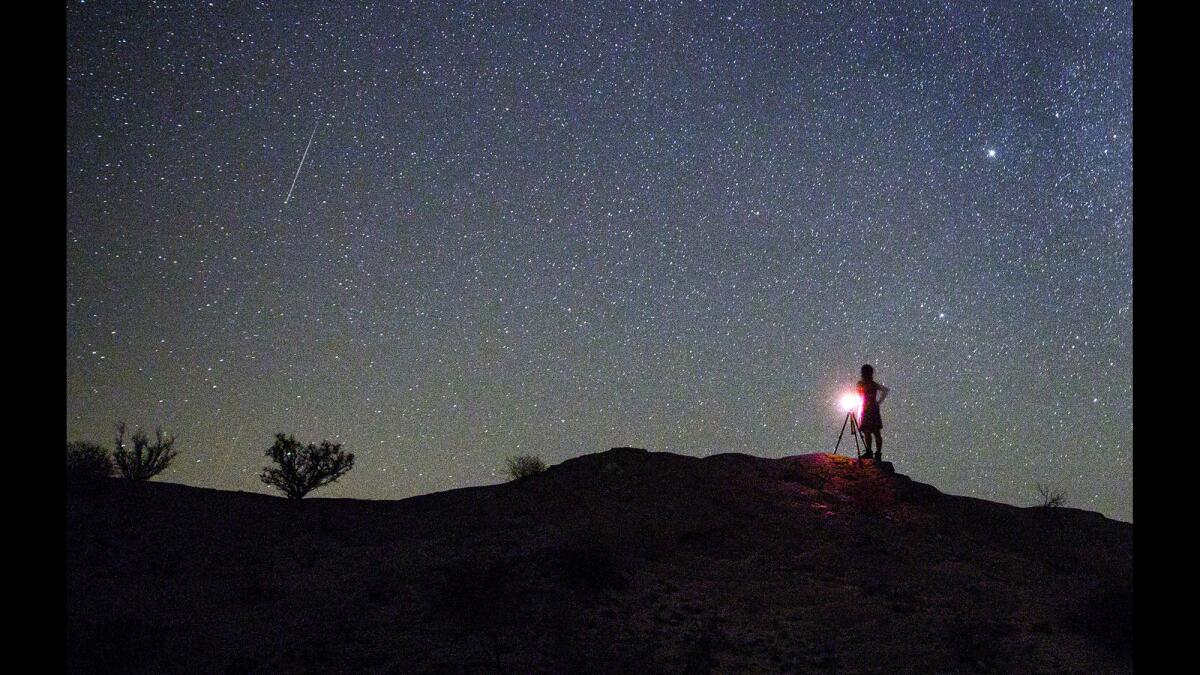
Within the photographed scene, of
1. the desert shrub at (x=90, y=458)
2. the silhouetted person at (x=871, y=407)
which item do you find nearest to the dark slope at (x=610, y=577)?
the silhouetted person at (x=871, y=407)

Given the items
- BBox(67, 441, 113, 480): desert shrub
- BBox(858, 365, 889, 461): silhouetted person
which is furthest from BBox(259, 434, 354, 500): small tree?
BBox(858, 365, 889, 461): silhouetted person

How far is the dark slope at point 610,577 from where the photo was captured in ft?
29.0

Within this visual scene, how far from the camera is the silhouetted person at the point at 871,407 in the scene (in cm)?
1597

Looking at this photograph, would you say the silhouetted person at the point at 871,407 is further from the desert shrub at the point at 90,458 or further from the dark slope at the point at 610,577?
the desert shrub at the point at 90,458

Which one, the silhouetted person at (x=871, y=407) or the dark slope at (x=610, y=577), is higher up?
the silhouetted person at (x=871, y=407)

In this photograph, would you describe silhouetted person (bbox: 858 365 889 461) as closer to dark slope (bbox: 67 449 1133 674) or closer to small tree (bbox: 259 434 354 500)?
dark slope (bbox: 67 449 1133 674)

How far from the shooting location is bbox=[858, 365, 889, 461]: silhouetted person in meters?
16.0

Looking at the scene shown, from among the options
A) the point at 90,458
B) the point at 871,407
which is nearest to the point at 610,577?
the point at 871,407

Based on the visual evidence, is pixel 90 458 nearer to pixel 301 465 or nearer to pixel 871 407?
pixel 301 465

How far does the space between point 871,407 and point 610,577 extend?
Answer: 8211mm

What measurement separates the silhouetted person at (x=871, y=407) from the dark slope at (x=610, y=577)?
882 millimetres

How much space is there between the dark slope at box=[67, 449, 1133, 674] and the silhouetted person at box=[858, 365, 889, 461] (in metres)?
0.88

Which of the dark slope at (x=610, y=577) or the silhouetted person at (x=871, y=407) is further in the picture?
the silhouetted person at (x=871, y=407)
